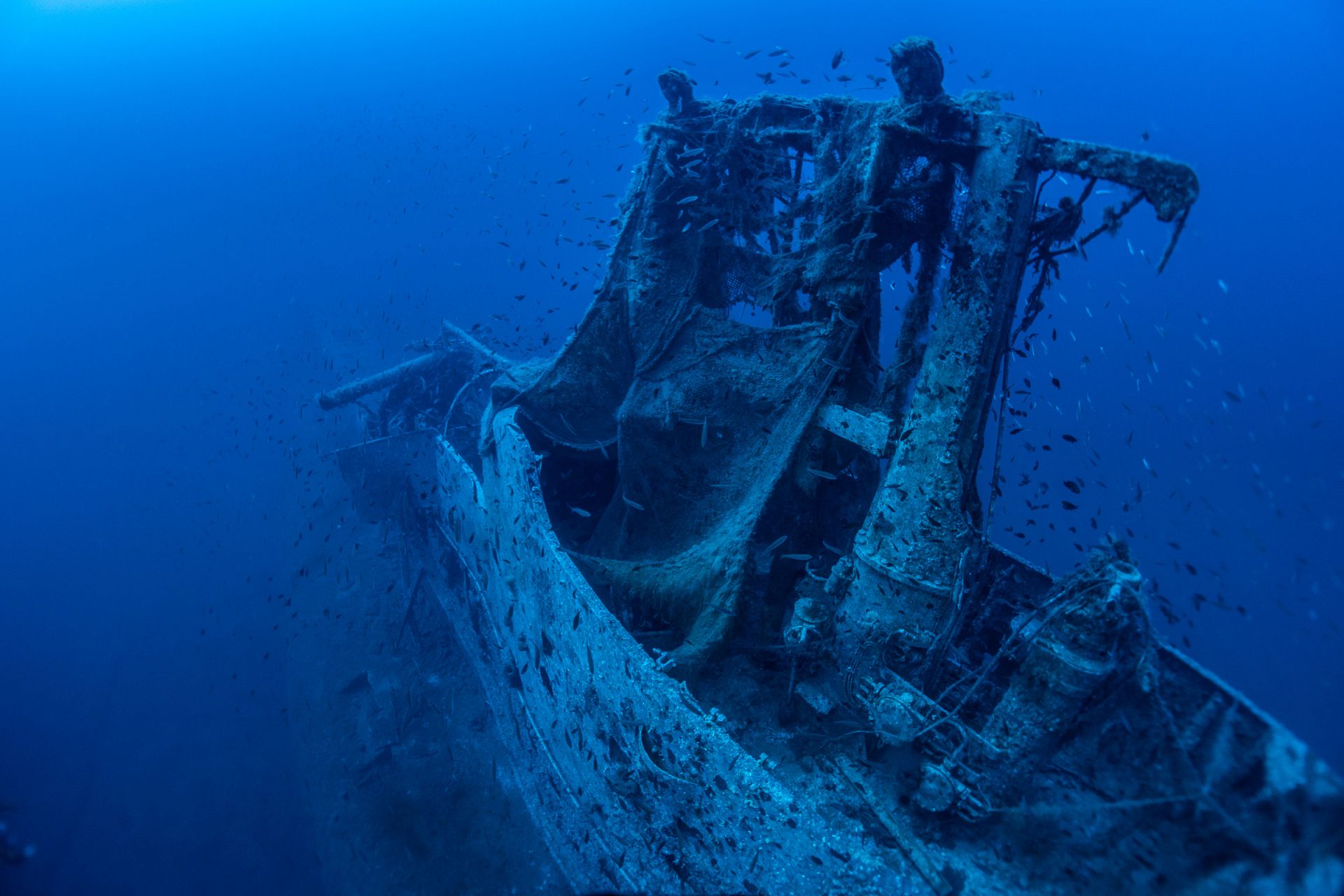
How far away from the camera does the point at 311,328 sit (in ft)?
Result: 144

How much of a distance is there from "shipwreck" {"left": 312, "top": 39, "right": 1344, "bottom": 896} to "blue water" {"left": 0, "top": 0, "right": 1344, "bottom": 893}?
4749mm

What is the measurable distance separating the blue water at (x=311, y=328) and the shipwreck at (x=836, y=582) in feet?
15.6

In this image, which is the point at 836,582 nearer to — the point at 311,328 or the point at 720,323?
the point at 720,323

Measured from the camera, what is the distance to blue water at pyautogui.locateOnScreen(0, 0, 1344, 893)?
1272 centimetres

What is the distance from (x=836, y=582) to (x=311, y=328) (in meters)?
49.3

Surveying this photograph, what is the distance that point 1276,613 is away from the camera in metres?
26.9

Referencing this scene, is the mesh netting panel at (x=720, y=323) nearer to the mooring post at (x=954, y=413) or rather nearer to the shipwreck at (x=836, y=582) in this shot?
the shipwreck at (x=836, y=582)

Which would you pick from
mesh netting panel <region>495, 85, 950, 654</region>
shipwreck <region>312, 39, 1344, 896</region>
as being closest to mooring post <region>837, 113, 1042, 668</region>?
shipwreck <region>312, 39, 1344, 896</region>

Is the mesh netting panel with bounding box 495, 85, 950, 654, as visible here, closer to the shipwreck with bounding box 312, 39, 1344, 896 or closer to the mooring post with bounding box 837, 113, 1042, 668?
the shipwreck with bounding box 312, 39, 1344, 896

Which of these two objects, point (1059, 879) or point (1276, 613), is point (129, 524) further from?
point (1276, 613)

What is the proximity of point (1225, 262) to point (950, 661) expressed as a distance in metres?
91.0

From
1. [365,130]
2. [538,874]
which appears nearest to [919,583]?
[538,874]

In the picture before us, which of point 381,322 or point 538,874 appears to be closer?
point 538,874

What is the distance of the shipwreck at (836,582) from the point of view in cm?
292
